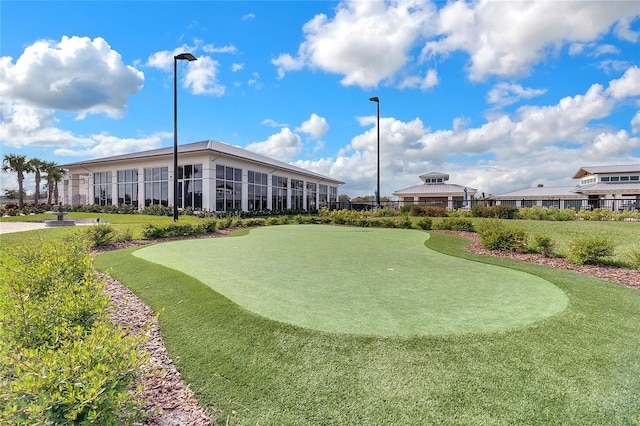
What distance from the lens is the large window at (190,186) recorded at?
26.4m

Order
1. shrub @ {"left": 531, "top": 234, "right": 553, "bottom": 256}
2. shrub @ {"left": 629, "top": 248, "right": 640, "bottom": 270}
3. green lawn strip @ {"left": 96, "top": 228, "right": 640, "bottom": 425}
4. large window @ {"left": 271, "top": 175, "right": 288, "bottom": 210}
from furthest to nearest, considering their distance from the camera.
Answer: large window @ {"left": 271, "top": 175, "right": 288, "bottom": 210}
shrub @ {"left": 531, "top": 234, "right": 553, "bottom": 256}
shrub @ {"left": 629, "top": 248, "right": 640, "bottom": 270}
green lawn strip @ {"left": 96, "top": 228, "right": 640, "bottom": 425}

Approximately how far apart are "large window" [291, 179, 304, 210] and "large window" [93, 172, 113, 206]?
1787 centimetres

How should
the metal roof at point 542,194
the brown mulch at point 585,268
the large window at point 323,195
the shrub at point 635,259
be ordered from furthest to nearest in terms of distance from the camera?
the large window at point 323,195
the metal roof at point 542,194
the shrub at point 635,259
the brown mulch at point 585,268

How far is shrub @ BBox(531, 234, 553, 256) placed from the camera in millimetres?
8656

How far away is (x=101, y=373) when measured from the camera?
6.07 ft

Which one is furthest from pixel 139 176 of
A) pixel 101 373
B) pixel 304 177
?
pixel 101 373

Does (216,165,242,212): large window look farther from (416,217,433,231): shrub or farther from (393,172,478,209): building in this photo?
(393,172,478,209): building

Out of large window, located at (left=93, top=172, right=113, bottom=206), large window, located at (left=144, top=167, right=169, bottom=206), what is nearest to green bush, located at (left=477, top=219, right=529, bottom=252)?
large window, located at (left=144, top=167, right=169, bottom=206)

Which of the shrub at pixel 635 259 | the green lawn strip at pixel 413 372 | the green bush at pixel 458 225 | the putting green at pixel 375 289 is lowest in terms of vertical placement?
the green lawn strip at pixel 413 372

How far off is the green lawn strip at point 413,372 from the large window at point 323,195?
132ft

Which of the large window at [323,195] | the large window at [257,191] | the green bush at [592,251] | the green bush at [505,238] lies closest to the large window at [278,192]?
the large window at [257,191]

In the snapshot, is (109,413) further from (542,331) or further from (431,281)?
(431,281)

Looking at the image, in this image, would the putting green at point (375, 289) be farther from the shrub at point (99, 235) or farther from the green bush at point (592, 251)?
the shrub at point (99, 235)

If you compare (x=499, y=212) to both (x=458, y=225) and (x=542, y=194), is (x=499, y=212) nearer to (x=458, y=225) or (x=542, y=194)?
(x=458, y=225)
